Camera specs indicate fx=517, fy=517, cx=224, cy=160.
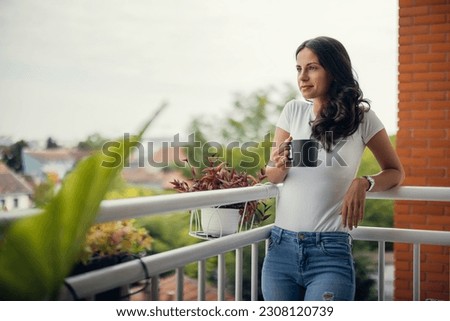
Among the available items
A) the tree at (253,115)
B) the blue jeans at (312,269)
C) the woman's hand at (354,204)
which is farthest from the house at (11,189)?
the tree at (253,115)

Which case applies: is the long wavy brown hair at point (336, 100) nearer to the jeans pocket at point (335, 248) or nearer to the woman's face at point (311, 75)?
the woman's face at point (311, 75)

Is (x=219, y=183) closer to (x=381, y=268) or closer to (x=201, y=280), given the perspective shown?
(x=201, y=280)

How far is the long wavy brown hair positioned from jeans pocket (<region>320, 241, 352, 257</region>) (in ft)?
0.83

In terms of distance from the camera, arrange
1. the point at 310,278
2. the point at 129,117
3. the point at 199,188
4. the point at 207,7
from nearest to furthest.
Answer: the point at 310,278 < the point at 199,188 < the point at 129,117 < the point at 207,7

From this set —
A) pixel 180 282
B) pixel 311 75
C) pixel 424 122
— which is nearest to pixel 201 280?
pixel 180 282

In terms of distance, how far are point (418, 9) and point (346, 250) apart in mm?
1555

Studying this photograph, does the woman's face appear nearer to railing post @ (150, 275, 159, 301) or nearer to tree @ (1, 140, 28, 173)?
railing post @ (150, 275, 159, 301)

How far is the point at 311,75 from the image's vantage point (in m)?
1.45

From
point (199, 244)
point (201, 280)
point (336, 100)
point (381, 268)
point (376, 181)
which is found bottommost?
point (381, 268)

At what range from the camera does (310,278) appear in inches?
54.7

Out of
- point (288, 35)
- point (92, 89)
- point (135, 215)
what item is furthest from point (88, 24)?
point (135, 215)

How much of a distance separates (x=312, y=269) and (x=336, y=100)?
18.6 inches

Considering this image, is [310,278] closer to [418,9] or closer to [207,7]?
[207,7]

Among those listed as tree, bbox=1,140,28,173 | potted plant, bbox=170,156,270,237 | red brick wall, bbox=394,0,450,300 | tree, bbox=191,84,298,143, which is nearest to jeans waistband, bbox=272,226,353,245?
potted plant, bbox=170,156,270,237
